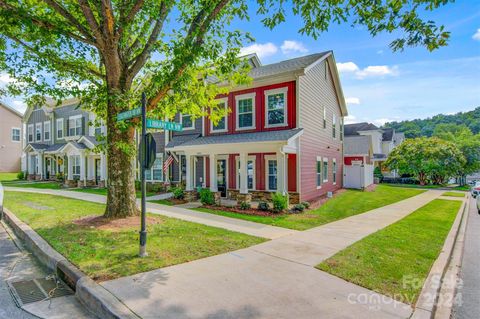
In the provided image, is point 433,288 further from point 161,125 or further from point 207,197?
point 207,197

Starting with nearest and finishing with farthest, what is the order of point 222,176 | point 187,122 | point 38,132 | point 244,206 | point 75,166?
point 244,206 < point 222,176 < point 187,122 < point 75,166 < point 38,132

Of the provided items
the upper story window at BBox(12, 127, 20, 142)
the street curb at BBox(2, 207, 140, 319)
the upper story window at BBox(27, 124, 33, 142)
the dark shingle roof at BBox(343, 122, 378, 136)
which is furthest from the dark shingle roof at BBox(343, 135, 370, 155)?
the upper story window at BBox(12, 127, 20, 142)

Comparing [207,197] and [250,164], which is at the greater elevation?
[250,164]

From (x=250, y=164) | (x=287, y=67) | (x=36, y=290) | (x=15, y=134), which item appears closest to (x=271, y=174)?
(x=250, y=164)

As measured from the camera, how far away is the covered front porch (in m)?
12.6

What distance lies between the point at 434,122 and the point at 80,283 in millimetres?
128230

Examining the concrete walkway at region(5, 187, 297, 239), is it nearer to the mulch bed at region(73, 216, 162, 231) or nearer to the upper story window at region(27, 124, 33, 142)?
the mulch bed at region(73, 216, 162, 231)

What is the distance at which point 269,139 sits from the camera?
12.4m

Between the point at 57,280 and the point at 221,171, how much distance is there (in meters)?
11.9

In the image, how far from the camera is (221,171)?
1639 cm

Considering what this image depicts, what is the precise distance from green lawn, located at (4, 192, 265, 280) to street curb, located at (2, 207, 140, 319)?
0.15 metres

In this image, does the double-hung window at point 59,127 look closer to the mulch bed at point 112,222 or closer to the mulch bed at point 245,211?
the mulch bed at point 245,211

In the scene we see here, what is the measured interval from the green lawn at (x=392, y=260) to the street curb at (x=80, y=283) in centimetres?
348

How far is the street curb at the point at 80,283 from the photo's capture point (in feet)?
11.5
